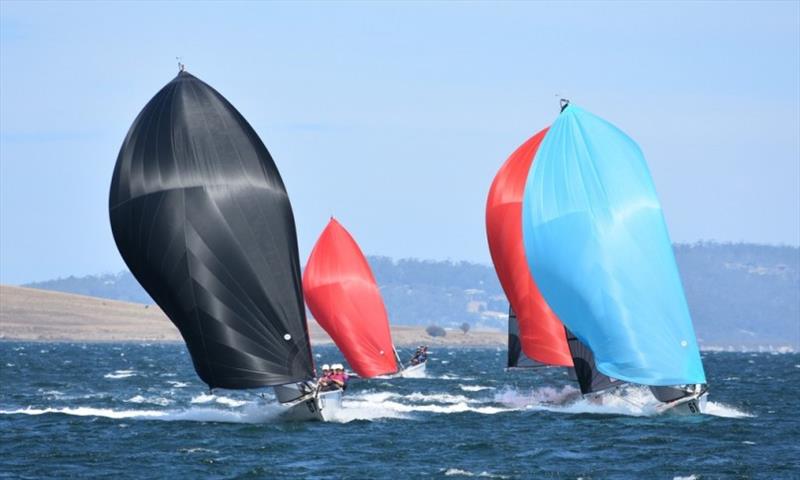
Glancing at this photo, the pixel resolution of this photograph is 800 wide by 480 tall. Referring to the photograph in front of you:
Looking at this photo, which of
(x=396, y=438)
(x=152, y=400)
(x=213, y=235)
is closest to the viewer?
(x=396, y=438)

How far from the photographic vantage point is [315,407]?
43719mm

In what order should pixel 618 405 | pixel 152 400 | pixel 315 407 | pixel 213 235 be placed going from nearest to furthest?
pixel 213 235 < pixel 315 407 < pixel 618 405 < pixel 152 400

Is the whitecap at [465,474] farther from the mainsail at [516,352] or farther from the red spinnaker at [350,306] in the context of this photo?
the red spinnaker at [350,306]

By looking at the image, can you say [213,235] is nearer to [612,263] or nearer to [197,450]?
[197,450]

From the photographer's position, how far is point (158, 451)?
37.5 metres

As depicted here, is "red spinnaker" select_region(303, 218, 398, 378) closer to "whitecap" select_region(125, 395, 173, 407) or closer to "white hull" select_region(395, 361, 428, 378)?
"whitecap" select_region(125, 395, 173, 407)

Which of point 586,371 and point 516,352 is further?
point 516,352

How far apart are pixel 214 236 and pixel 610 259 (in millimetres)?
10861

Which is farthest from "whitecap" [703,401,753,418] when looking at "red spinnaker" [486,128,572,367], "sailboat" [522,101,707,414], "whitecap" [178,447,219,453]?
"whitecap" [178,447,219,453]

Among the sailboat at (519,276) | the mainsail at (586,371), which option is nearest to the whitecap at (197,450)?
the mainsail at (586,371)

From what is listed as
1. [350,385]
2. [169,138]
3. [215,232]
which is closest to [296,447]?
[215,232]

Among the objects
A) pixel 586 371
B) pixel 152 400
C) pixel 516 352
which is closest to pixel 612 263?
pixel 586 371

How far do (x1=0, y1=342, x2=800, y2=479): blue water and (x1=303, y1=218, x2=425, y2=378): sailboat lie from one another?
4378 millimetres

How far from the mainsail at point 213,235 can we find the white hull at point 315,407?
83 cm
